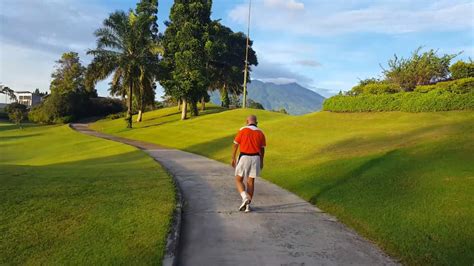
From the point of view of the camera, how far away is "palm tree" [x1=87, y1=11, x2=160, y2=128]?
3725 centimetres

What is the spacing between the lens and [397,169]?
1071 cm

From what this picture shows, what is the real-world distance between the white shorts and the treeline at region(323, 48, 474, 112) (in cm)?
1855

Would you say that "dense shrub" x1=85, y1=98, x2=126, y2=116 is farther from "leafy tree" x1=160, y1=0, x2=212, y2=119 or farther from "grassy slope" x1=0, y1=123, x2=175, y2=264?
"grassy slope" x1=0, y1=123, x2=175, y2=264

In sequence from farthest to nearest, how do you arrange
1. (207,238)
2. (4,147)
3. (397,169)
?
(4,147), (397,169), (207,238)

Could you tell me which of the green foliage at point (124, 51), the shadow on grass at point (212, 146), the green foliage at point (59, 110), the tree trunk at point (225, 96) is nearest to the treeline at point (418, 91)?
the shadow on grass at point (212, 146)

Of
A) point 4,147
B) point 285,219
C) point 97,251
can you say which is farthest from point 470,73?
point 4,147

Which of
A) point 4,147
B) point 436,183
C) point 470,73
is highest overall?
point 470,73

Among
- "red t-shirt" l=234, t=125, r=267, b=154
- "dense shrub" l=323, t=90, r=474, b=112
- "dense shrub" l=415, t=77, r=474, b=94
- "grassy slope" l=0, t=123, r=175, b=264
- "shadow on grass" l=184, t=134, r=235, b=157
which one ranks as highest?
"dense shrub" l=415, t=77, r=474, b=94

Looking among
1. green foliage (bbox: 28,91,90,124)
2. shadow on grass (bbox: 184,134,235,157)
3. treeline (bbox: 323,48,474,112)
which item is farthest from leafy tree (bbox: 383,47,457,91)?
green foliage (bbox: 28,91,90,124)

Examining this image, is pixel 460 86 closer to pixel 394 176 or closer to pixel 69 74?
pixel 394 176

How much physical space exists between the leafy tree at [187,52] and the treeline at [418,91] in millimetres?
15120

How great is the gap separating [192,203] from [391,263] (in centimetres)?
444

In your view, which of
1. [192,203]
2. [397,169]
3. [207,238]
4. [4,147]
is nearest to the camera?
[207,238]

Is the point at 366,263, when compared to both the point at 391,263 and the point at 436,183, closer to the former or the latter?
the point at 391,263
